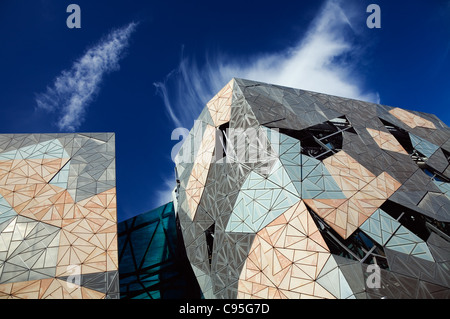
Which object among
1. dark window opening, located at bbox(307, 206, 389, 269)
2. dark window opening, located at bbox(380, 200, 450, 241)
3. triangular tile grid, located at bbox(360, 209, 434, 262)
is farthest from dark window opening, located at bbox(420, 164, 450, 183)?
dark window opening, located at bbox(307, 206, 389, 269)

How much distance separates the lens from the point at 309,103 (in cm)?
1783

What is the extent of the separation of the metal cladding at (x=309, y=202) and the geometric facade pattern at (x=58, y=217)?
553 centimetres

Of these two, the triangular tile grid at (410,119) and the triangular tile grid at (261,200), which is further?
the triangular tile grid at (410,119)

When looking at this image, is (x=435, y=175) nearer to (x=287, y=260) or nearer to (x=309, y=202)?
(x=309, y=202)

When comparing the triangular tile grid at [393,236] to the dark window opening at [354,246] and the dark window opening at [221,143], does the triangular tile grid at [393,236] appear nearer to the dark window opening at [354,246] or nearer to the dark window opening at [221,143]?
the dark window opening at [354,246]

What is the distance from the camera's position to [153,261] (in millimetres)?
21719

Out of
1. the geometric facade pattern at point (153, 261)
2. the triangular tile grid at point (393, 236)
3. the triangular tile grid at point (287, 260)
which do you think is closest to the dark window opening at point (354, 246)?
the triangular tile grid at point (393, 236)

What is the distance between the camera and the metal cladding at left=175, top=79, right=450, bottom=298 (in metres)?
10.3

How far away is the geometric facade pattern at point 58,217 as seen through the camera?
12875 millimetres

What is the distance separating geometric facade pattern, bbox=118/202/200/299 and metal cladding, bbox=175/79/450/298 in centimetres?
473

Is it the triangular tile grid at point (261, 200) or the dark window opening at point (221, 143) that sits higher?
the dark window opening at point (221, 143)

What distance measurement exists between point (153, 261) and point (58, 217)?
368 inches

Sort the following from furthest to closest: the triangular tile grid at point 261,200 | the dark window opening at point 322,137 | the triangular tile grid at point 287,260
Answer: the dark window opening at point 322,137
the triangular tile grid at point 261,200
the triangular tile grid at point 287,260

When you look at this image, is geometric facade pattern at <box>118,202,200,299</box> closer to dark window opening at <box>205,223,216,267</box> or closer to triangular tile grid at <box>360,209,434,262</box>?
dark window opening at <box>205,223,216,267</box>
